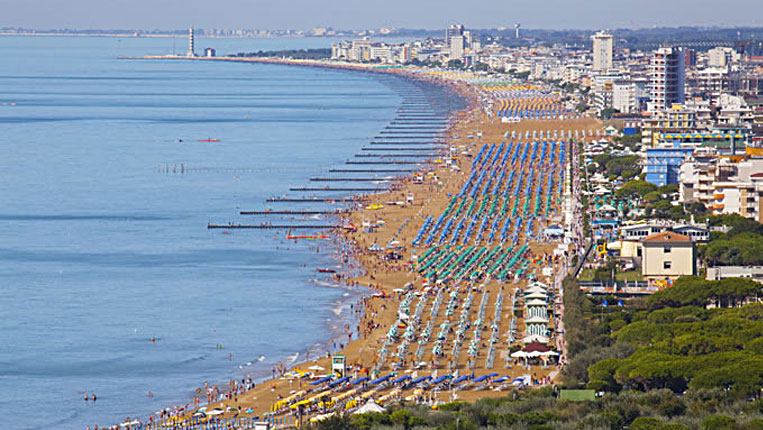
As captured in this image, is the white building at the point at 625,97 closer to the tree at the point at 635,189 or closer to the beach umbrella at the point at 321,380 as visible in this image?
the tree at the point at 635,189

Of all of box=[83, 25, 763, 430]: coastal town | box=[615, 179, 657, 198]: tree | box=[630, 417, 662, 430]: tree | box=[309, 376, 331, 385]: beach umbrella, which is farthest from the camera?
box=[615, 179, 657, 198]: tree

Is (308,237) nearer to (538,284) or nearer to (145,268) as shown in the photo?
(145,268)

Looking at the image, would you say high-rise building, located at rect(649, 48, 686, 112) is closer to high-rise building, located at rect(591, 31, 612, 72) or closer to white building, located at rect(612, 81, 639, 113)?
white building, located at rect(612, 81, 639, 113)

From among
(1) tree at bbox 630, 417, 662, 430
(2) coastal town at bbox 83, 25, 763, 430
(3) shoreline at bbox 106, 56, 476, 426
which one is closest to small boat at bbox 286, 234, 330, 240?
(2) coastal town at bbox 83, 25, 763, 430

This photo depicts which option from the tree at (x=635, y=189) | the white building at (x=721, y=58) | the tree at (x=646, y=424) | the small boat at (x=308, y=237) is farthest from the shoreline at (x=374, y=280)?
the white building at (x=721, y=58)

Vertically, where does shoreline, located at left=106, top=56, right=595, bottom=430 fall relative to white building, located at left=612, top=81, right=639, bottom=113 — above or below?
below

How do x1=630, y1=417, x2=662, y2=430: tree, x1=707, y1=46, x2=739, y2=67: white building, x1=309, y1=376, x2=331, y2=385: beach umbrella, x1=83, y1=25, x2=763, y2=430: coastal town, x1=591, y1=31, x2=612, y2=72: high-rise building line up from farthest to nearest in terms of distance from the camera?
x1=591, y1=31, x2=612, y2=72: high-rise building
x1=707, y1=46, x2=739, y2=67: white building
x1=309, y1=376, x2=331, y2=385: beach umbrella
x1=83, y1=25, x2=763, y2=430: coastal town
x1=630, y1=417, x2=662, y2=430: tree

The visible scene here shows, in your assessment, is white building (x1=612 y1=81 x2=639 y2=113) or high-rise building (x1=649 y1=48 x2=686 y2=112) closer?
high-rise building (x1=649 y1=48 x2=686 y2=112)

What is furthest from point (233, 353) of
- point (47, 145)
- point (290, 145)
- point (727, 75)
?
point (727, 75)
